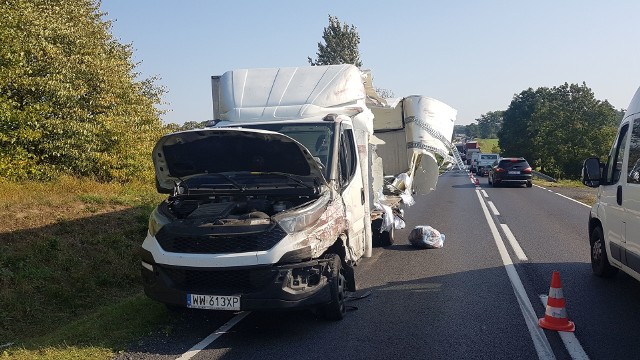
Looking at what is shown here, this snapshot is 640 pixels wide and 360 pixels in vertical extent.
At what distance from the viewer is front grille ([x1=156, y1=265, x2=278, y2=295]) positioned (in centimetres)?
546

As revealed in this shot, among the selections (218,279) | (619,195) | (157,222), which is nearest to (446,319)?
(218,279)

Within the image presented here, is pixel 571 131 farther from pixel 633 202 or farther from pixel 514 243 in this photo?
pixel 633 202

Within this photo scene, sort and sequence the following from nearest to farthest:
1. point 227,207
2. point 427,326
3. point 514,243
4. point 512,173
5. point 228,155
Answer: point 427,326 < point 227,207 < point 228,155 < point 514,243 < point 512,173

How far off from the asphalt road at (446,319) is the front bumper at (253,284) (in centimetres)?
40

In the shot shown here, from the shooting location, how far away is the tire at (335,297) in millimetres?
5915

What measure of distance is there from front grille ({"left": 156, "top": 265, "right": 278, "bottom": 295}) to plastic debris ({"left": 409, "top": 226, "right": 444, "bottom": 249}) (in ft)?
19.1

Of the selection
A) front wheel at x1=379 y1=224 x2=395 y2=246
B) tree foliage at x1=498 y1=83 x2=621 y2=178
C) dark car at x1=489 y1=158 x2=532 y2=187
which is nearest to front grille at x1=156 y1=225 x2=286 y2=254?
front wheel at x1=379 y1=224 x2=395 y2=246

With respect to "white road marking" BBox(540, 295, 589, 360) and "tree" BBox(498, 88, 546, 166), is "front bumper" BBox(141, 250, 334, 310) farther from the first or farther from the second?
"tree" BBox(498, 88, 546, 166)

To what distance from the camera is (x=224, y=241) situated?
5.55 metres

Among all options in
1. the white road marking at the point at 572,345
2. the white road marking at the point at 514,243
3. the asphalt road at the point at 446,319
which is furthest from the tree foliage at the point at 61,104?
the white road marking at the point at 572,345

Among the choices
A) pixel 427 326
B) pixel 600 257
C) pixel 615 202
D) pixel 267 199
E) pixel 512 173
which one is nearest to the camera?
pixel 427 326

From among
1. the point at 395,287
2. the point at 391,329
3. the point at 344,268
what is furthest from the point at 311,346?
the point at 395,287

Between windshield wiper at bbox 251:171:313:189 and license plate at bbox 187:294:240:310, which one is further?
windshield wiper at bbox 251:171:313:189

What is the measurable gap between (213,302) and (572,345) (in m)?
3.32
